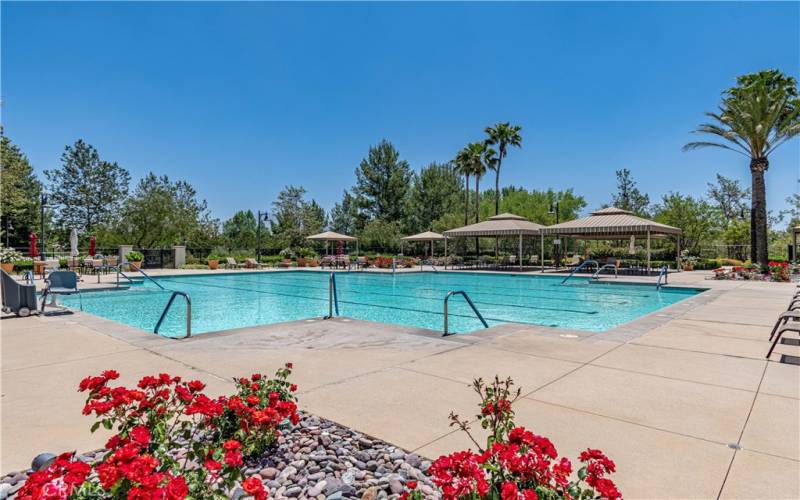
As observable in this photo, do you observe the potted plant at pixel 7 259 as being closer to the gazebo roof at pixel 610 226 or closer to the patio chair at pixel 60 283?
the patio chair at pixel 60 283

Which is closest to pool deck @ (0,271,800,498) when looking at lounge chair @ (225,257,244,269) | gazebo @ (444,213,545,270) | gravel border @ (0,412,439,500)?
gravel border @ (0,412,439,500)

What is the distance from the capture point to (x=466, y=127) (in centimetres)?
3734

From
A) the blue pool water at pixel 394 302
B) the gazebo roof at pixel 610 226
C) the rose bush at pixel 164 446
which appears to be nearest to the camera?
the rose bush at pixel 164 446

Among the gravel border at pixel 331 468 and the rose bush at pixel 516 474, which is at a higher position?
the rose bush at pixel 516 474

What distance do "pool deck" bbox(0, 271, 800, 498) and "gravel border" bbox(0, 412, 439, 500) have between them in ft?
0.57

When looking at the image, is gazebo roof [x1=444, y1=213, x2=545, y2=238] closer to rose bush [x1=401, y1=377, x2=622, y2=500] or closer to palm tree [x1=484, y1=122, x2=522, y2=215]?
palm tree [x1=484, y1=122, x2=522, y2=215]

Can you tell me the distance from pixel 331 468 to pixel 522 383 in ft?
7.04

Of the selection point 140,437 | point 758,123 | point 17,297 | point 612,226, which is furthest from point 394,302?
point 758,123

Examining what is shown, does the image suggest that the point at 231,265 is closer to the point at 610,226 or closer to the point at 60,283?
the point at 60,283

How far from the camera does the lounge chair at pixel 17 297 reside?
7.43 metres

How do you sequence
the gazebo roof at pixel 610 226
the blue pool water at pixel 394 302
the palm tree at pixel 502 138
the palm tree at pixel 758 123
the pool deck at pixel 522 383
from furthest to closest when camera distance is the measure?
the palm tree at pixel 502 138 < the gazebo roof at pixel 610 226 < the palm tree at pixel 758 123 < the blue pool water at pixel 394 302 < the pool deck at pixel 522 383

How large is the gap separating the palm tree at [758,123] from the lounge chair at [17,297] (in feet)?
79.5

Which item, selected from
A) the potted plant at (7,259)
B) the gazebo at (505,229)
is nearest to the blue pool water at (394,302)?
the gazebo at (505,229)

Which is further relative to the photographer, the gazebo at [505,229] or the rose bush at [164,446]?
the gazebo at [505,229]
